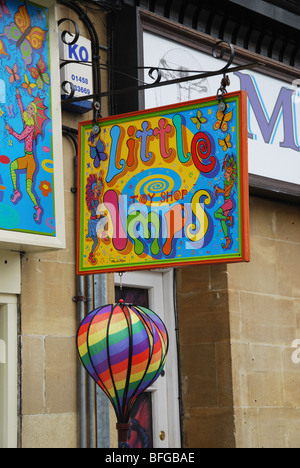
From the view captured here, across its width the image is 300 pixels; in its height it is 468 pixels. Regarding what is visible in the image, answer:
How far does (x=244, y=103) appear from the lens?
4883 millimetres

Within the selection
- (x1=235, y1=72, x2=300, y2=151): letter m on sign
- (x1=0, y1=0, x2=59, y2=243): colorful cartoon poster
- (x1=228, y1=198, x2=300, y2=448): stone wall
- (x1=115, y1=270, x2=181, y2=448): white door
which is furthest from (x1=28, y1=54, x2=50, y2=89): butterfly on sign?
(x1=228, y1=198, x2=300, y2=448): stone wall

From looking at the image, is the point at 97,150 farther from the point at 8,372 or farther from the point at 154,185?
the point at 8,372

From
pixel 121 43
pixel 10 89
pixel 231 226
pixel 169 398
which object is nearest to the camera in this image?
pixel 231 226

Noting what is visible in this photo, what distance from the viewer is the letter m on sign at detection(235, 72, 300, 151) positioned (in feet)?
22.8

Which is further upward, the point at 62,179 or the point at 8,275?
the point at 62,179

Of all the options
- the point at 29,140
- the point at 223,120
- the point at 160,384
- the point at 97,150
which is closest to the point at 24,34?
the point at 29,140

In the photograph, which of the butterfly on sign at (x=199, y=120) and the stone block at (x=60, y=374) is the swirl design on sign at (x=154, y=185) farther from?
the stone block at (x=60, y=374)

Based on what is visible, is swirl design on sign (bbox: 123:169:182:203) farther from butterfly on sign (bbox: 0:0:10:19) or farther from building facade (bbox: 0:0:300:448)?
butterfly on sign (bbox: 0:0:10:19)

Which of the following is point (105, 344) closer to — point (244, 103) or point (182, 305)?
point (244, 103)

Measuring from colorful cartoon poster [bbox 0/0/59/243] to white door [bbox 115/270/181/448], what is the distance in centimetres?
150

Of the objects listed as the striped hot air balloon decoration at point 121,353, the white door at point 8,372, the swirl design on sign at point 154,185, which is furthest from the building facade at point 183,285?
the striped hot air balloon decoration at point 121,353

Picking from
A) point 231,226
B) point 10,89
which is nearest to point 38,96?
point 10,89

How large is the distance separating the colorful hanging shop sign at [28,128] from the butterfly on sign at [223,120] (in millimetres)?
1037

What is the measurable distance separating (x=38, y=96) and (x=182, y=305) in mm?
2355
